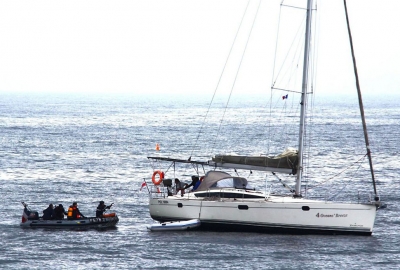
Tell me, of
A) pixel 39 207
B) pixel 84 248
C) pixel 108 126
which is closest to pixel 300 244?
pixel 84 248

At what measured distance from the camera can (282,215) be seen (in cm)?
4359

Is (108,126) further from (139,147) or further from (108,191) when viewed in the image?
(108,191)

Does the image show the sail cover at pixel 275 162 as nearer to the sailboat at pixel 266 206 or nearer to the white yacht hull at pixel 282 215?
the sailboat at pixel 266 206

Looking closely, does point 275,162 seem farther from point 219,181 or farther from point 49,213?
point 49,213

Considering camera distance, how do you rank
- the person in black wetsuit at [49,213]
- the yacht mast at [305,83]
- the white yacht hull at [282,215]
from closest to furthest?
the white yacht hull at [282,215] → the yacht mast at [305,83] → the person in black wetsuit at [49,213]

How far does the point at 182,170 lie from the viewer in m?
74.6

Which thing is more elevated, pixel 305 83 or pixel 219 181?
pixel 305 83

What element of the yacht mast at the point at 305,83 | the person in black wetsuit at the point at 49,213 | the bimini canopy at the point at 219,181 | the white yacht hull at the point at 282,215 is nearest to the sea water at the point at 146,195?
the white yacht hull at the point at 282,215

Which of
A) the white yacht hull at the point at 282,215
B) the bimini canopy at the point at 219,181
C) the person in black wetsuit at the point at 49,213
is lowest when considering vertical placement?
the person in black wetsuit at the point at 49,213

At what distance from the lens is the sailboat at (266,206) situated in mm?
43188

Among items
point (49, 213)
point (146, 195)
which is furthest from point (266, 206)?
point (146, 195)

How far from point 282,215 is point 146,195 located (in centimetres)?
1856

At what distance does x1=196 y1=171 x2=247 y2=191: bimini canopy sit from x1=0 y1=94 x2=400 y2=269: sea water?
3084mm

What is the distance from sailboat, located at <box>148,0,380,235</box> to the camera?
4319 centimetres
